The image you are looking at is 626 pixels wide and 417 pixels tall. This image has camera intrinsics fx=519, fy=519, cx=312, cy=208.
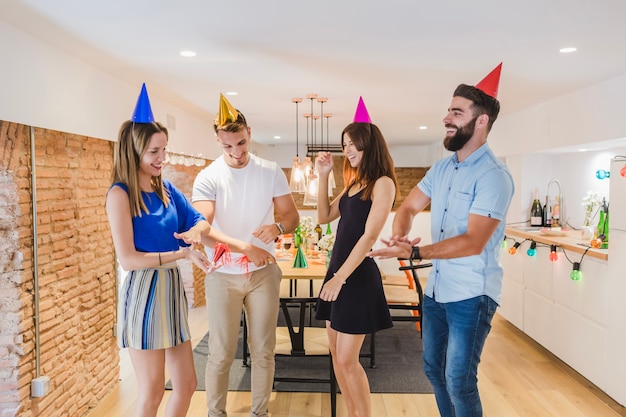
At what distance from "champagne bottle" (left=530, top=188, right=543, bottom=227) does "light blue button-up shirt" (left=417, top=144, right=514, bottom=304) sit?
142 inches

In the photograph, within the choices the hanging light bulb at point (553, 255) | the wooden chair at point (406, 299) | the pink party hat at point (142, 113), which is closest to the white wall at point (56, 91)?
the pink party hat at point (142, 113)

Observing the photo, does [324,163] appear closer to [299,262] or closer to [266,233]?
[266,233]

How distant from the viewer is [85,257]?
3367 mm

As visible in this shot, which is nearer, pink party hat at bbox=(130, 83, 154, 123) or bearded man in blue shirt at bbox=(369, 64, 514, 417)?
bearded man in blue shirt at bbox=(369, 64, 514, 417)

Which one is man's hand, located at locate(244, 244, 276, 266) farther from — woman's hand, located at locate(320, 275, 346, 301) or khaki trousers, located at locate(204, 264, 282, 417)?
woman's hand, located at locate(320, 275, 346, 301)

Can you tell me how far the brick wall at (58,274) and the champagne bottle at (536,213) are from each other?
13.2ft

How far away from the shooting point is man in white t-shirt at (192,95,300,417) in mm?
2432

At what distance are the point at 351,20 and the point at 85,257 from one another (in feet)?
7.40

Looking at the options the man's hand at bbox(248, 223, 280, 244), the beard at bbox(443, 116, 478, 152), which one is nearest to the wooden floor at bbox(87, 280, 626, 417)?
the man's hand at bbox(248, 223, 280, 244)

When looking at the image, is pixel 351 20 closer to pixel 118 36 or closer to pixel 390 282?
pixel 118 36

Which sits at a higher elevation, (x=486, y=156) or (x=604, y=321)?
(x=486, y=156)

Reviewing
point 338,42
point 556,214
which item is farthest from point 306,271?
point 556,214

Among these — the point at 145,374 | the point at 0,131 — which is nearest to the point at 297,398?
the point at 145,374

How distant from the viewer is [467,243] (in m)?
1.81
